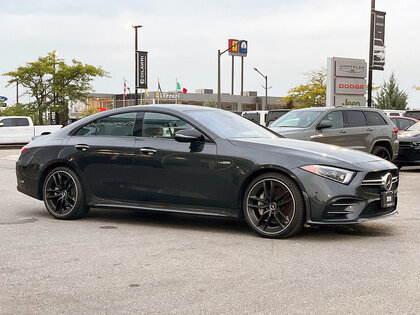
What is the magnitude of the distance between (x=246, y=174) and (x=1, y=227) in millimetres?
3068

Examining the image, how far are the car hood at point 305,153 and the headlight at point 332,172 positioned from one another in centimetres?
5

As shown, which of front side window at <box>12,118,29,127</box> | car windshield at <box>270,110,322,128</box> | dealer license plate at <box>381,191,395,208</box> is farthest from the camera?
front side window at <box>12,118,29,127</box>

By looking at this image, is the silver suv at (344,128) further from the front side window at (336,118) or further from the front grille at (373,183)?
the front grille at (373,183)

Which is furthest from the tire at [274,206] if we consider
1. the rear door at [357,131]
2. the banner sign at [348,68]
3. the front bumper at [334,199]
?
the banner sign at [348,68]

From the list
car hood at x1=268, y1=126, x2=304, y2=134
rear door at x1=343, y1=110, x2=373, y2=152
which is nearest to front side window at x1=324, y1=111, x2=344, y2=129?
rear door at x1=343, y1=110, x2=373, y2=152

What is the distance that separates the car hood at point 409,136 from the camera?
17047mm

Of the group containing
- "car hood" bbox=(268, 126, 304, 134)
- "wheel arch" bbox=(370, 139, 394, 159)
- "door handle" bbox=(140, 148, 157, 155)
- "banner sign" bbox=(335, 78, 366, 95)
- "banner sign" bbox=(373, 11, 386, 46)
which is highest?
"banner sign" bbox=(373, 11, 386, 46)

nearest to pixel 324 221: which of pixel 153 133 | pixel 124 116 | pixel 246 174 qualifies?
pixel 246 174

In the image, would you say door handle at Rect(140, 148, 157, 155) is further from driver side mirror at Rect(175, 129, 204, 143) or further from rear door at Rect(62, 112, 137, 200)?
driver side mirror at Rect(175, 129, 204, 143)

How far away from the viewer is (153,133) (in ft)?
25.1

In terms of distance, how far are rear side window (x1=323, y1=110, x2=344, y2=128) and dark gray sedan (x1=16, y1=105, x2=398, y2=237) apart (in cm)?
754

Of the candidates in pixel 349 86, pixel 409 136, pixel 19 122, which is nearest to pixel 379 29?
pixel 349 86

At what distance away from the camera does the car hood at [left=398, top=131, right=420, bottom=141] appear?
671 inches

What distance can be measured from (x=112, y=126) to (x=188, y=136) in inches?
51.6
